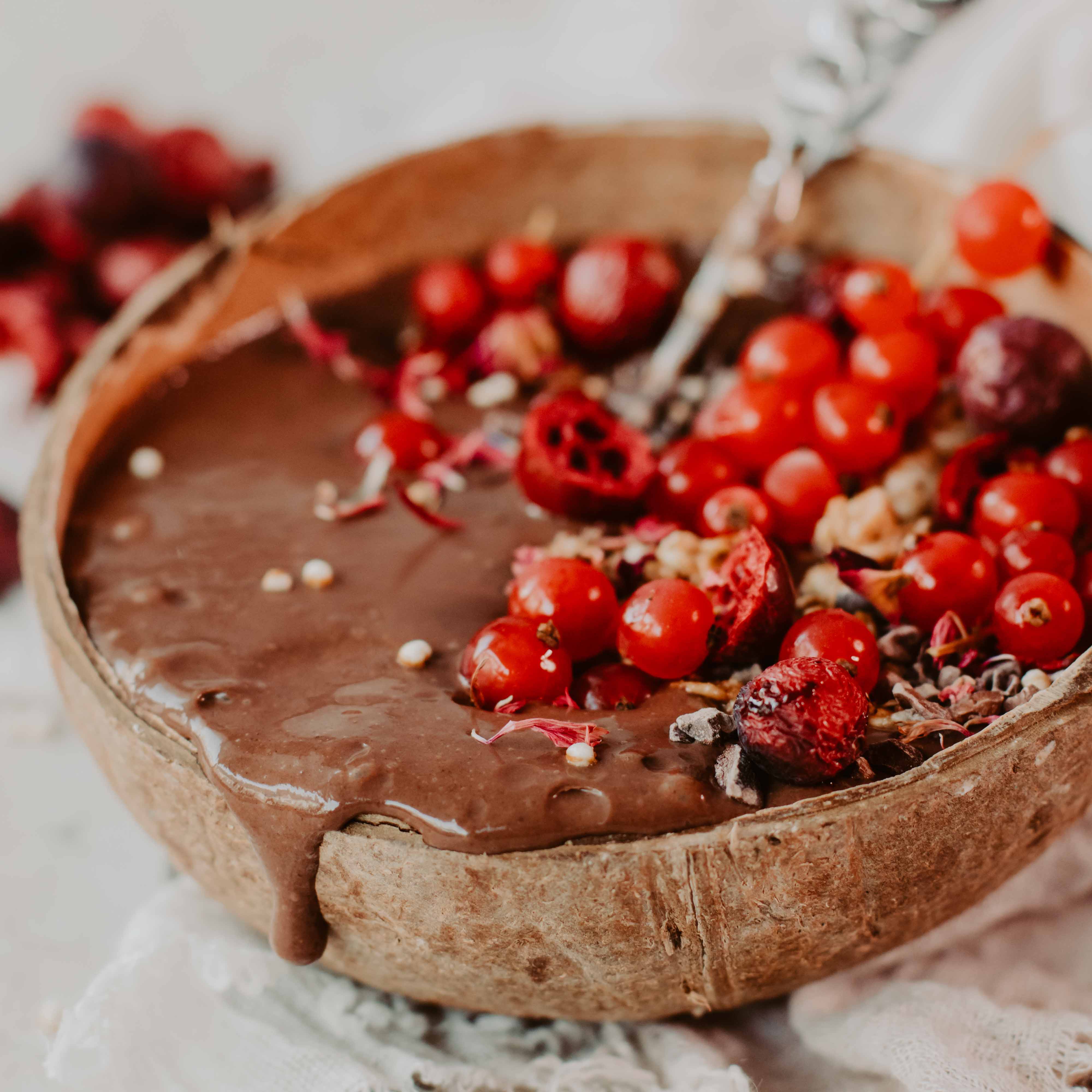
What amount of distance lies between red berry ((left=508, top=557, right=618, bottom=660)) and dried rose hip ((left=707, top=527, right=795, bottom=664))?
10cm

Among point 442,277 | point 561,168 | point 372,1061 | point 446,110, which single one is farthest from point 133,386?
point 446,110

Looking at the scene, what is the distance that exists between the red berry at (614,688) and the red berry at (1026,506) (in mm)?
366

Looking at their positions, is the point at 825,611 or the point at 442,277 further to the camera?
the point at 442,277

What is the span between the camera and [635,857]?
0.84m

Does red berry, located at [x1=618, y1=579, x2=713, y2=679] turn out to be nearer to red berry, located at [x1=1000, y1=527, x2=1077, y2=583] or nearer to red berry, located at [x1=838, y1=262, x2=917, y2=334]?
red berry, located at [x1=1000, y1=527, x2=1077, y2=583]

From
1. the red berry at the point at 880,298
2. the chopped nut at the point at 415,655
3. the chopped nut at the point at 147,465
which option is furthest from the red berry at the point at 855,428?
the chopped nut at the point at 147,465

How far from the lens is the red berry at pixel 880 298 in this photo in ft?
4.28

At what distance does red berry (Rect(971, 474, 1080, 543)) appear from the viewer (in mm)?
1098

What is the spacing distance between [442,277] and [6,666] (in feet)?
2.40

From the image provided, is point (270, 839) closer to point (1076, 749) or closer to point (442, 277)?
point (1076, 749)

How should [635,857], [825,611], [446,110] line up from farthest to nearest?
[446,110] → [825,611] → [635,857]

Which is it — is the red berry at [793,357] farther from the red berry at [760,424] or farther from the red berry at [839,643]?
the red berry at [839,643]

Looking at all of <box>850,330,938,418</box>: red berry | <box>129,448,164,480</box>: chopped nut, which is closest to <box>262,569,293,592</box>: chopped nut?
<box>129,448,164,480</box>: chopped nut

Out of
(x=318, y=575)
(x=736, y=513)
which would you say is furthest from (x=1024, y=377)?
(x=318, y=575)
